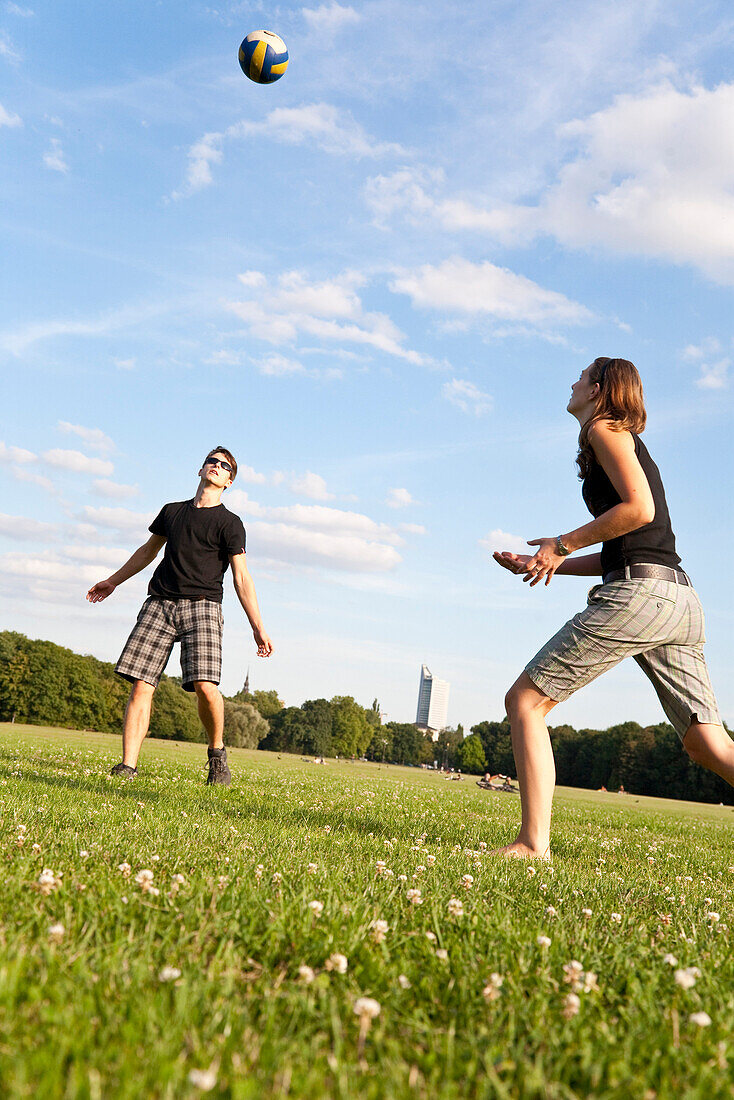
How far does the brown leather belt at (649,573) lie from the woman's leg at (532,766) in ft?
3.11

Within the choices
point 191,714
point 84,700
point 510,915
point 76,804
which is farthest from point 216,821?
point 191,714

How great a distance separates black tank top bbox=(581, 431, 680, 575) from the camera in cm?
534

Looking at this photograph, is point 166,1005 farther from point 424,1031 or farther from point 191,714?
point 191,714

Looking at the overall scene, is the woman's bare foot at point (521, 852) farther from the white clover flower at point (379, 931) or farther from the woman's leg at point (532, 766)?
the white clover flower at point (379, 931)

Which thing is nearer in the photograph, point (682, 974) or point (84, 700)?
point (682, 974)

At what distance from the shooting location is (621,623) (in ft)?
16.8

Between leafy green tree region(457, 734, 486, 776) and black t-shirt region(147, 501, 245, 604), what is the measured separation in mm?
126936

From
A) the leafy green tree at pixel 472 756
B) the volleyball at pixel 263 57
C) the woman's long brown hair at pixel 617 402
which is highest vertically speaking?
the volleyball at pixel 263 57

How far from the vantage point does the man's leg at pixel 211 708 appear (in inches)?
331

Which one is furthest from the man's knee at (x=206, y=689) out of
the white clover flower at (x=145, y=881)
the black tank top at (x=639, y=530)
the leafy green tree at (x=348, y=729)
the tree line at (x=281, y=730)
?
the leafy green tree at (x=348, y=729)

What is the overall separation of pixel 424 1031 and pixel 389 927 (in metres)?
0.82

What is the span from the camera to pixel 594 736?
111500 mm

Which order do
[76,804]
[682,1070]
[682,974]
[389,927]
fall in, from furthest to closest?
1. [76,804]
2. [389,927]
3. [682,974]
4. [682,1070]

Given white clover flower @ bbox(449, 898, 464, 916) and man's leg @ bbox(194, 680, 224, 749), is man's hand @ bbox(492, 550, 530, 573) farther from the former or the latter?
man's leg @ bbox(194, 680, 224, 749)
